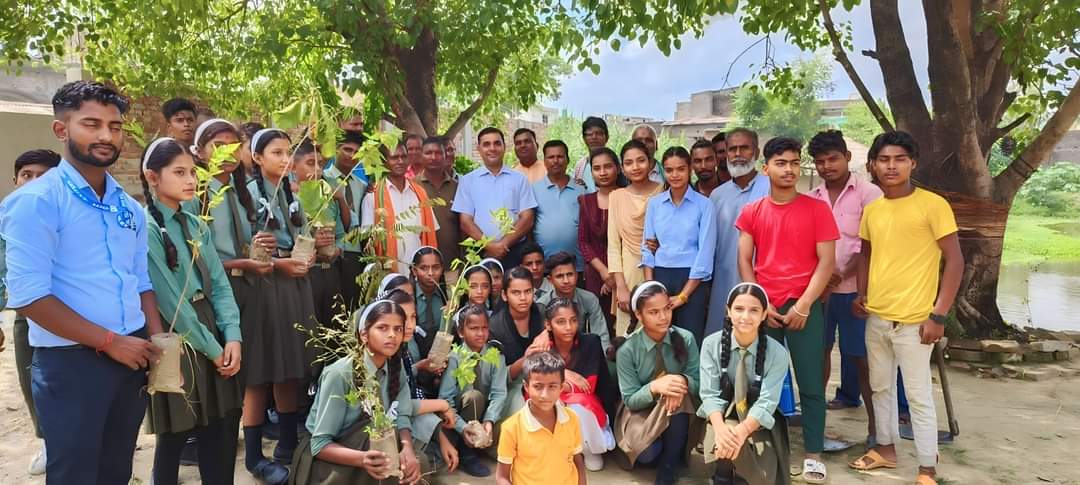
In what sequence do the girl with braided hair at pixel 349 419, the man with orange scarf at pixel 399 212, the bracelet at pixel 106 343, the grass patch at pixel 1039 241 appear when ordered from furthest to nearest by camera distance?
the grass patch at pixel 1039 241 → the man with orange scarf at pixel 399 212 → the girl with braided hair at pixel 349 419 → the bracelet at pixel 106 343

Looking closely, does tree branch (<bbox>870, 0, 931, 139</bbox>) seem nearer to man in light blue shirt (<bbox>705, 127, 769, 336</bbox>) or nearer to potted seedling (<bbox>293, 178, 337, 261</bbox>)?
man in light blue shirt (<bbox>705, 127, 769, 336</bbox>)

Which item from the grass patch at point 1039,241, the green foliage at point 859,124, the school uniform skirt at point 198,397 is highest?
the green foliage at point 859,124

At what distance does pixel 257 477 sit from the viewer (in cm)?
335

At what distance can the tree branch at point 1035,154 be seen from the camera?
5.60 m

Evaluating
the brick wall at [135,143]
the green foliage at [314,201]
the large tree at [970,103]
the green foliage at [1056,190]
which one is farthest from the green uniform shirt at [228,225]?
the green foliage at [1056,190]

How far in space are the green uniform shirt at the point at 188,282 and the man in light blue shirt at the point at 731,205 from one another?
8.54 ft

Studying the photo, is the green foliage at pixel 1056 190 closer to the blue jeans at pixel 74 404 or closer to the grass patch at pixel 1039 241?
the grass patch at pixel 1039 241

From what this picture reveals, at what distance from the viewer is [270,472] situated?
330 cm

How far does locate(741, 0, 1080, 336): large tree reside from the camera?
5.57m

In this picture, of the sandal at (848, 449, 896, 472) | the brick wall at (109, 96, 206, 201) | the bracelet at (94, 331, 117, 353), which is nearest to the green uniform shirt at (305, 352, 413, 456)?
the bracelet at (94, 331, 117, 353)

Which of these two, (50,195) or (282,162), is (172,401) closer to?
(50,195)

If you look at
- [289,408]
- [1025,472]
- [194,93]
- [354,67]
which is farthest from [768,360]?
[194,93]

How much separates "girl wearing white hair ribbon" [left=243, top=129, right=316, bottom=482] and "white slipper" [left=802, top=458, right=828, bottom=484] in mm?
2560

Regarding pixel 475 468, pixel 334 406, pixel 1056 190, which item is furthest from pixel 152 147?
pixel 1056 190
